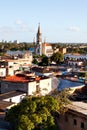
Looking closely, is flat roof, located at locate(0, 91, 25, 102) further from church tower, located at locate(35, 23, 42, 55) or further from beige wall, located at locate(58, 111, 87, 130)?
church tower, located at locate(35, 23, 42, 55)

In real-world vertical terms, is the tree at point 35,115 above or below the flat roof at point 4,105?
above

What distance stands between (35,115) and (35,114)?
7 centimetres

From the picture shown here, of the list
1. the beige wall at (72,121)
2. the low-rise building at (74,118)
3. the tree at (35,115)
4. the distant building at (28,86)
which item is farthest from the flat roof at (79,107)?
the distant building at (28,86)

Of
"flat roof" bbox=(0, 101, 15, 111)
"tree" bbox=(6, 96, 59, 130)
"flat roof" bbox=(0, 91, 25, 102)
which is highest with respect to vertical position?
"tree" bbox=(6, 96, 59, 130)

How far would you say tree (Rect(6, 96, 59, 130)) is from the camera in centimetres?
1354

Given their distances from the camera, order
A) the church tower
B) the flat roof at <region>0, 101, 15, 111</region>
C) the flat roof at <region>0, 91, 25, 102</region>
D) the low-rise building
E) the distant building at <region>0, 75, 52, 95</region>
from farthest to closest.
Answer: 1. the church tower
2. the distant building at <region>0, 75, 52, 95</region>
3. the flat roof at <region>0, 91, 25, 102</region>
4. the flat roof at <region>0, 101, 15, 111</region>
5. the low-rise building

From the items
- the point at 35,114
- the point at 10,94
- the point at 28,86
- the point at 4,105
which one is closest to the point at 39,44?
the point at 28,86

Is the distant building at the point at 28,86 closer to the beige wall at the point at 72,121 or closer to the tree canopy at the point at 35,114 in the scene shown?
the beige wall at the point at 72,121

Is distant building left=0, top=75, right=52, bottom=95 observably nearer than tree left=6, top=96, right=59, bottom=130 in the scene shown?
No

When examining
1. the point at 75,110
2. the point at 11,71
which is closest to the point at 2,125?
the point at 75,110

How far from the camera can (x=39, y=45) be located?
242ft

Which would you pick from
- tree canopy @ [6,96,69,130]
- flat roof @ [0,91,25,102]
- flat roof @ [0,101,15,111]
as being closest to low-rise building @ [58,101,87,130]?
tree canopy @ [6,96,69,130]

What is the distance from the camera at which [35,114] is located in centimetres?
1384

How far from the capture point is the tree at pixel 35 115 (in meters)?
13.5
